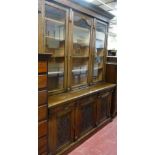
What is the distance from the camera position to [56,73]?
2.35 m

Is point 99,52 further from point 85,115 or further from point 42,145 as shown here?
point 42,145

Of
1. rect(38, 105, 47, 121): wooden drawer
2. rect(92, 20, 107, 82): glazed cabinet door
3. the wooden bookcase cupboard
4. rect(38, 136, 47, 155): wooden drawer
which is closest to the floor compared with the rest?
the wooden bookcase cupboard

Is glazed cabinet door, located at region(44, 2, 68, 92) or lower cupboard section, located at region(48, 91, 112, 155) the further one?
glazed cabinet door, located at region(44, 2, 68, 92)

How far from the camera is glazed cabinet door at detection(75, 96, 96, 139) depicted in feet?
7.86

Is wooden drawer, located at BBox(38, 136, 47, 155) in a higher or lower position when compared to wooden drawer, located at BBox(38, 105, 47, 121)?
lower

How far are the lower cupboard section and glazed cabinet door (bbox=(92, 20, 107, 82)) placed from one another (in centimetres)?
43

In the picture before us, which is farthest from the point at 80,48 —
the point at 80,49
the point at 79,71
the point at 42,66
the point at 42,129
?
the point at 42,129

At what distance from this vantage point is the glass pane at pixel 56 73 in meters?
2.30

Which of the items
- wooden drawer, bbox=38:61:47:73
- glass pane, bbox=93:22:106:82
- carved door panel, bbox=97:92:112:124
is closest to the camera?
wooden drawer, bbox=38:61:47:73

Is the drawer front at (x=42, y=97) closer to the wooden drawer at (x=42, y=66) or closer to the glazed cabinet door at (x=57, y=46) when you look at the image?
the wooden drawer at (x=42, y=66)

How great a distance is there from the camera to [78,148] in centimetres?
237

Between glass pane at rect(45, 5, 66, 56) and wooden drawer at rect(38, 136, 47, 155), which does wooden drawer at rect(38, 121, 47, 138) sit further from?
glass pane at rect(45, 5, 66, 56)
